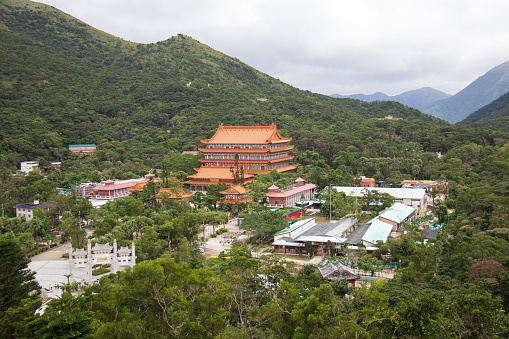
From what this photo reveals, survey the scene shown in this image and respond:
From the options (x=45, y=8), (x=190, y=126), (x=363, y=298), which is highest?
(x=45, y=8)

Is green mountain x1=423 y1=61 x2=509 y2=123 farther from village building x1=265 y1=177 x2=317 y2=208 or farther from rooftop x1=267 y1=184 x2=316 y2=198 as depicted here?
rooftop x1=267 y1=184 x2=316 y2=198

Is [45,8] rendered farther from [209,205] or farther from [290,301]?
[290,301]

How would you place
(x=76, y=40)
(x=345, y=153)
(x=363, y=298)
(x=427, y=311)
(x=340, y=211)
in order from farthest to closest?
(x=76, y=40) < (x=345, y=153) < (x=340, y=211) < (x=363, y=298) < (x=427, y=311)

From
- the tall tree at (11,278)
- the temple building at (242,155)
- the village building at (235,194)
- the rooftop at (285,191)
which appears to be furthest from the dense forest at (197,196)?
the temple building at (242,155)

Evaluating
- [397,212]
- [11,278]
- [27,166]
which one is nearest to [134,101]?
[27,166]

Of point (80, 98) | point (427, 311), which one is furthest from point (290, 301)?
point (80, 98)

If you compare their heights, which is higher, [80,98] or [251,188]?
[80,98]
